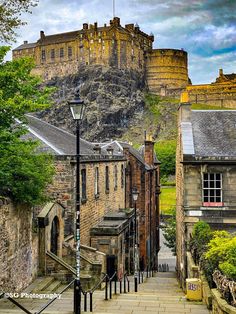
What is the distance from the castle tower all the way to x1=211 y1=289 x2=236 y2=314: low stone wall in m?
129

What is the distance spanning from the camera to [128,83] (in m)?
127

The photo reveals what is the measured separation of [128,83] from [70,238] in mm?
108709

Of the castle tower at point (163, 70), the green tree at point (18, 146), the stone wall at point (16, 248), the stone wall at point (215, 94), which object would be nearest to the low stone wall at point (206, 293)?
the stone wall at point (16, 248)

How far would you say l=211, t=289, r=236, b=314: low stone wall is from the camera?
917cm

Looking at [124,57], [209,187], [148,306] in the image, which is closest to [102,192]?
[209,187]

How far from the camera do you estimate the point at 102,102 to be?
120m

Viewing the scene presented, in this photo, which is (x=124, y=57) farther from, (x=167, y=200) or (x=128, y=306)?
(x=128, y=306)

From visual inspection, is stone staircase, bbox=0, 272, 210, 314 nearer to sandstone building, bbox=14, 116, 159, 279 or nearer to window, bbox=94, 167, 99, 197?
sandstone building, bbox=14, 116, 159, 279

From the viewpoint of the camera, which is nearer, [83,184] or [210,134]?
[83,184]

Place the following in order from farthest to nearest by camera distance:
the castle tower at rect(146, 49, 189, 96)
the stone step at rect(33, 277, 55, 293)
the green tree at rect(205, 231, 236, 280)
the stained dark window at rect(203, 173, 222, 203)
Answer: the castle tower at rect(146, 49, 189, 96) → the stained dark window at rect(203, 173, 222, 203) → the stone step at rect(33, 277, 55, 293) → the green tree at rect(205, 231, 236, 280)

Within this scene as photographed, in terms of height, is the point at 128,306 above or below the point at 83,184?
below

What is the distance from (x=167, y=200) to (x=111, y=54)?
209 ft

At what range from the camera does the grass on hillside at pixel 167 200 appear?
222ft

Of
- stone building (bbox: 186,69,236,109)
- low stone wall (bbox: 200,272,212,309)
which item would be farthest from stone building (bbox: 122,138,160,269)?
stone building (bbox: 186,69,236,109)
